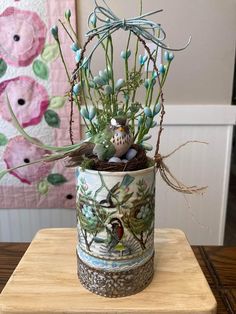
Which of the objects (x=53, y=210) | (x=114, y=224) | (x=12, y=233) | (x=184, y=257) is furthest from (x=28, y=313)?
(x=12, y=233)

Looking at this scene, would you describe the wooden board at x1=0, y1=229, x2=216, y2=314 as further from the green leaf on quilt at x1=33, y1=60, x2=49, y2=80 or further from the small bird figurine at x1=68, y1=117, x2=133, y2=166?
the green leaf on quilt at x1=33, y1=60, x2=49, y2=80

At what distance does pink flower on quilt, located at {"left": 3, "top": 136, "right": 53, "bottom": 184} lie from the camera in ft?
4.48

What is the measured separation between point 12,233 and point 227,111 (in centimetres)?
114

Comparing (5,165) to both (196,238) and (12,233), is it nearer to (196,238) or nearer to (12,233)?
(12,233)

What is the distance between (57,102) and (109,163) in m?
0.89

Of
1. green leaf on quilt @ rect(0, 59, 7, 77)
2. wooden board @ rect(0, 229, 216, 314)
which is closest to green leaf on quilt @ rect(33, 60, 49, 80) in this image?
green leaf on quilt @ rect(0, 59, 7, 77)

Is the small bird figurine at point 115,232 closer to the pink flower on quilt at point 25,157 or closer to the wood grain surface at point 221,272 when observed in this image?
the wood grain surface at point 221,272

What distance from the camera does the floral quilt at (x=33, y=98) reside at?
1247 mm

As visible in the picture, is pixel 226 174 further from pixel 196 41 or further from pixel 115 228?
pixel 115 228

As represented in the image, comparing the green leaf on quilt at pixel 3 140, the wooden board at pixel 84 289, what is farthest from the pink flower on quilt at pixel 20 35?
the wooden board at pixel 84 289

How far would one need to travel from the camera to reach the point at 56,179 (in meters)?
1.41

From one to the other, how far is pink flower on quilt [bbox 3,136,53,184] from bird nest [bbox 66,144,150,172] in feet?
2.79

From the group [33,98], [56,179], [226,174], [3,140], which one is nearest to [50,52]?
[33,98]

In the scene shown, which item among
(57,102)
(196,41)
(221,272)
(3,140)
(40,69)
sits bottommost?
(221,272)
